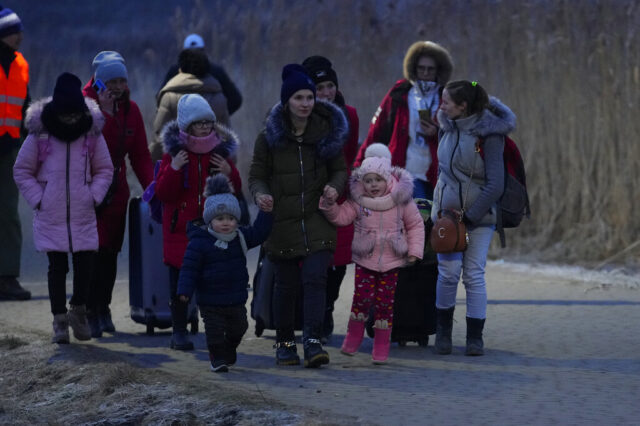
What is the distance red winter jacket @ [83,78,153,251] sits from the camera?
8.63 meters

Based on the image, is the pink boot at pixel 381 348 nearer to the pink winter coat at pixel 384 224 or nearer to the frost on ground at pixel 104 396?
the pink winter coat at pixel 384 224

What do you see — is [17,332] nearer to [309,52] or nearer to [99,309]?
[99,309]

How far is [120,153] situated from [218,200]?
1.61 meters

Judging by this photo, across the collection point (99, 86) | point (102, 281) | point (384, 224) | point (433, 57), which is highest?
point (433, 57)

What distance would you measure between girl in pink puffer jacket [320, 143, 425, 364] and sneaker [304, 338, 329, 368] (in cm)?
32

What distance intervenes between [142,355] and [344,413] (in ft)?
6.71

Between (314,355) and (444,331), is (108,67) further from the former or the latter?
(444,331)

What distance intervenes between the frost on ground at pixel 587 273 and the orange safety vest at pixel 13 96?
382 centimetres

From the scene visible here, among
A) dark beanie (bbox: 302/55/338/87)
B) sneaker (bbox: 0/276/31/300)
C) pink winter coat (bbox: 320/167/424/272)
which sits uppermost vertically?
dark beanie (bbox: 302/55/338/87)

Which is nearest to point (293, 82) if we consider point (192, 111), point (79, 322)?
point (192, 111)

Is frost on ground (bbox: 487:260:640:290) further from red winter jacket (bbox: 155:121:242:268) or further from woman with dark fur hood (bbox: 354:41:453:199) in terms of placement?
red winter jacket (bbox: 155:121:242:268)

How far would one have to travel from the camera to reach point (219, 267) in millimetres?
7230

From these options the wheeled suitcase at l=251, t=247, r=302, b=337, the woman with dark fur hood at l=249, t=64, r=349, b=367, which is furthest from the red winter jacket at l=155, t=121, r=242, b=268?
the wheeled suitcase at l=251, t=247, r=302, b=337

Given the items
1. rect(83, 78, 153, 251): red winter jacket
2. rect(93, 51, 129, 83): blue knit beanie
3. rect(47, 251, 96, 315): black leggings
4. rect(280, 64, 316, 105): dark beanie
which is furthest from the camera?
rect(83, 78, 153, 251): red winter jacket
